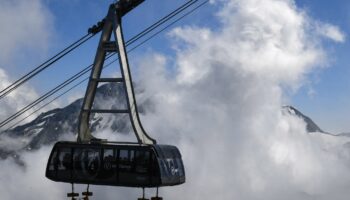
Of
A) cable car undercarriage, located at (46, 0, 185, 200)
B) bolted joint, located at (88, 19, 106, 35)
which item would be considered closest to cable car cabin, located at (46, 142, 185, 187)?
cable car undercarriage, located at (46, 0, 185, 200)

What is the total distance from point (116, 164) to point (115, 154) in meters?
0.75

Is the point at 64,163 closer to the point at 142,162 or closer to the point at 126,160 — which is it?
the point at 126,160

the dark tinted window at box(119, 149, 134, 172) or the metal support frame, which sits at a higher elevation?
the metal support frame

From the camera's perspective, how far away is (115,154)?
4138 cm

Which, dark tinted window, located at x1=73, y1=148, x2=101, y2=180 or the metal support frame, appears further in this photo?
the metal support frame

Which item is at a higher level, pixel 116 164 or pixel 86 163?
pixel 86 163

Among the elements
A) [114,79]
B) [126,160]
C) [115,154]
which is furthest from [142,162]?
[114,79]

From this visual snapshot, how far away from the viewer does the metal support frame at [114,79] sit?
42.9m

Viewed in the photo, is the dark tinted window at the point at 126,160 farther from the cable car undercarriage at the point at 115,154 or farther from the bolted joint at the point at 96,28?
the bolted joint at the point at 96,28

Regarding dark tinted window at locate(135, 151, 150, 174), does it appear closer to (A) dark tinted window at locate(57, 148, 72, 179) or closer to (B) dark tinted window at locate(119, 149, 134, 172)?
(B) dark tinted window at locate(119, 149, 134, 172)

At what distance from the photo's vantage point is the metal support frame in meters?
42.9

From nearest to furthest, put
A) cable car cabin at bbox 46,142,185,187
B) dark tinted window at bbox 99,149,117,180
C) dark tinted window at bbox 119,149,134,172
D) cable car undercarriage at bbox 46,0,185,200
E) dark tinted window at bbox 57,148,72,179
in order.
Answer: cable car cabin at bbox 46,142,185,187
cable car undercarriage at bbox 46,0,185,200
dark tinted window at bbox 119,149,134,172
dark tinted window at bbox 99,149,117,180
dark tinted window at bbox 57,148,72,179

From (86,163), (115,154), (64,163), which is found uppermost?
(115,154)

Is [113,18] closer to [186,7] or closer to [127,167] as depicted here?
[186,7]
